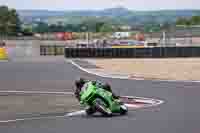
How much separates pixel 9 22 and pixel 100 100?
11182 centimetres

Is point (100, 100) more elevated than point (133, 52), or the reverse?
point (100, 100)

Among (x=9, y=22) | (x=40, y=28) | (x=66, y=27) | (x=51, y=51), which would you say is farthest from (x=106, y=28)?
(x=51, y=51)

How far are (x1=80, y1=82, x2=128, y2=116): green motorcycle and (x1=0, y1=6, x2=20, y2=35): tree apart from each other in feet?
320

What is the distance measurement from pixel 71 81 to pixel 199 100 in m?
9.41

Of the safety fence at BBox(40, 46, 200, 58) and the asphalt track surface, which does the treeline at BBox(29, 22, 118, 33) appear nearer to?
the safety fence at BBox(40, 46, 200, 58)

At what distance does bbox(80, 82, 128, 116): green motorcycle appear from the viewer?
51.3ft

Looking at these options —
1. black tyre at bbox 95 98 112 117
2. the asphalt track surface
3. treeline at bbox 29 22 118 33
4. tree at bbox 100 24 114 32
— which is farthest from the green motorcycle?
tree at bbox 100 24 114 32

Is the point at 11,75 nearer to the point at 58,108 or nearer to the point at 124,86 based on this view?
the point at 124,86

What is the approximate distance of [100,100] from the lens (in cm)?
1561

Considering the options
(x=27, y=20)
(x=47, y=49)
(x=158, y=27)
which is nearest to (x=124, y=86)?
(x=47, y=49)

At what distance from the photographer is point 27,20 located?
493 ft

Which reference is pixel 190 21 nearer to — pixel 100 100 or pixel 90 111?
pixel 90 111

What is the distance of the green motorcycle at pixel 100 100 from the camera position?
51.3 ft

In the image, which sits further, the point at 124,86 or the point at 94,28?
the point at 94,28
